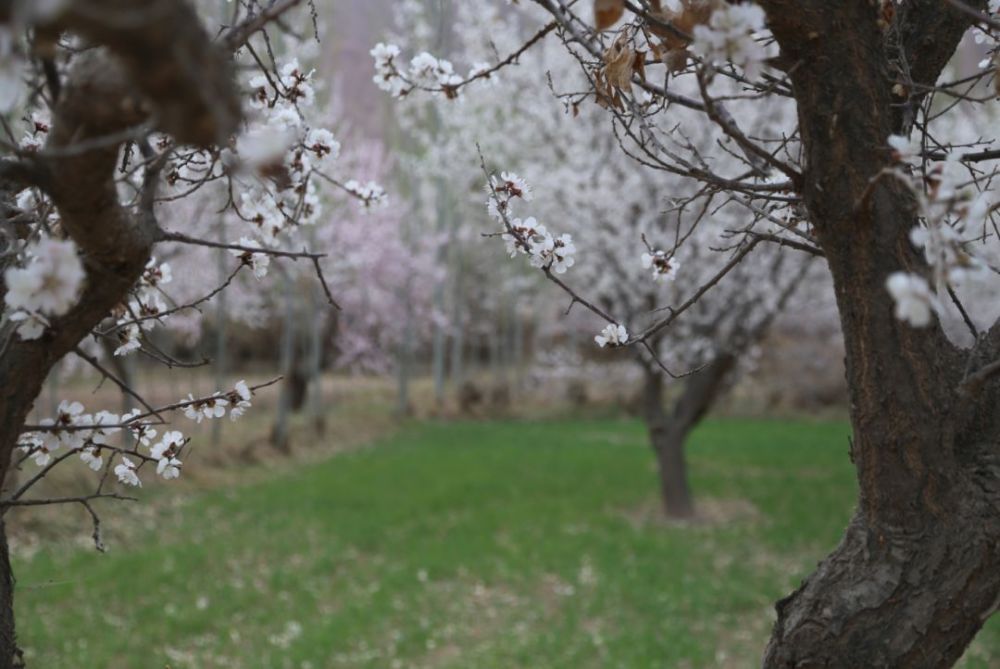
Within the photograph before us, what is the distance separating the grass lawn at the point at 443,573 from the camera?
523cm

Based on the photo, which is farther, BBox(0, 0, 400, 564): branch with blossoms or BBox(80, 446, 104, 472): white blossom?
BBox(80, 446, 104, 472): white blossom

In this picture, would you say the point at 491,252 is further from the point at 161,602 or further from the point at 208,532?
the point at 161,602

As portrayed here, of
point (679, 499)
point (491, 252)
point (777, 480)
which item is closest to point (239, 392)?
point (679, 499)

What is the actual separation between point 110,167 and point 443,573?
616cm

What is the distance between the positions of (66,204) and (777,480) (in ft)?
35.4

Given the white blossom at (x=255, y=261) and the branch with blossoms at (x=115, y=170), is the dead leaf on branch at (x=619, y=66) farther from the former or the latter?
the white blossom at (x=255, y=261)

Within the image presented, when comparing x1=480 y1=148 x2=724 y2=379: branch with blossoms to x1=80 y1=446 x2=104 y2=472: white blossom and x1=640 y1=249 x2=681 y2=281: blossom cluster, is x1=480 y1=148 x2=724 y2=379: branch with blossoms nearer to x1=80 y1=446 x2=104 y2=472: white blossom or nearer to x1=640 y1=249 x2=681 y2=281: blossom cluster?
x1=640 y1=249 x2=681 y2=281: blossom cluster

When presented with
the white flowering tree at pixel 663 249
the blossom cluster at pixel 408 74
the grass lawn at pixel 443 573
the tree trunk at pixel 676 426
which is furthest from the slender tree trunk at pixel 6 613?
the tree trunk at pixel 676 426

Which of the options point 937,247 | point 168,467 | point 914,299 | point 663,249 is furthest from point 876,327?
point 663,249

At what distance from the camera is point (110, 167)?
3.84 ft

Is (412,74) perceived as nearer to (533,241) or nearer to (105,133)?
(533,241)

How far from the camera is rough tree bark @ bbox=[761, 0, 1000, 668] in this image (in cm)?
149

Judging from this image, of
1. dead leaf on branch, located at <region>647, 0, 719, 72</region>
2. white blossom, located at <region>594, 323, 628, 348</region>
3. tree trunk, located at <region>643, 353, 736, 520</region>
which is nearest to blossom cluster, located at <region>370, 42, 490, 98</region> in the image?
dead leaf on branch, located at <region>647, 0, 719, 72</region>

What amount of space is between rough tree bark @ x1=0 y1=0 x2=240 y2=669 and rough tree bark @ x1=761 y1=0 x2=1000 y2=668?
40.7 inches
